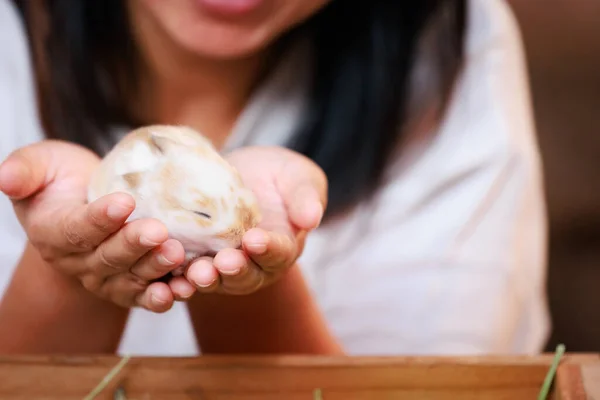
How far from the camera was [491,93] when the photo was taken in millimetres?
643

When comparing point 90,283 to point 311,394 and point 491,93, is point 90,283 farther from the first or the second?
point 491,93

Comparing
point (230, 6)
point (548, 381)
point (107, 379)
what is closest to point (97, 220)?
point (107, 379)

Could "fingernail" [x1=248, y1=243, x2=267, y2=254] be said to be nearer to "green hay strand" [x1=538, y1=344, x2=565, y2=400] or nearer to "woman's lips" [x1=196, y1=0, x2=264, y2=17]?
"green hay strand" [x1=538, y1=344, x2=565, y2=400]

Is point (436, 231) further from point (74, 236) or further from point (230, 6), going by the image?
point (74, 236)

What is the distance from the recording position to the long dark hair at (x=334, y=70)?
61 centimetres

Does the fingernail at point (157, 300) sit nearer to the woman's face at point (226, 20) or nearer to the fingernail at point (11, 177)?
the fingernail at point (11, 177)

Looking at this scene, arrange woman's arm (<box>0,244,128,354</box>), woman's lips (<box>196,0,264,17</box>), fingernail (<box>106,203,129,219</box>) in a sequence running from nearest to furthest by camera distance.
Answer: fingernail (<box>106,203,129,219</box>) < woman's arm (<box>0,244,128,354</box>) < woman's lips (<box>196,0,264,17</box>)

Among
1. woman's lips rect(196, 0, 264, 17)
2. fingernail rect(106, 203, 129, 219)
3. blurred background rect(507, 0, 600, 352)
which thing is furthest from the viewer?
blurred background rect(507, 0, 600, 352)

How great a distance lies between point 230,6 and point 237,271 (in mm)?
341

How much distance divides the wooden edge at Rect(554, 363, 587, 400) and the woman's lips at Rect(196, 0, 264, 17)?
0.36 m

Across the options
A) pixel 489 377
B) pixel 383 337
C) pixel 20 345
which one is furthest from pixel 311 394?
pixel 383 337

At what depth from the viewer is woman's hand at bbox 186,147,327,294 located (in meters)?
0.26

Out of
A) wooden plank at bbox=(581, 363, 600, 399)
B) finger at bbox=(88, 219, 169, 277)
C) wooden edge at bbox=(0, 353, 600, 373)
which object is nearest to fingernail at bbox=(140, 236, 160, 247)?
finger at bbox=(88, 219, 169, 277)

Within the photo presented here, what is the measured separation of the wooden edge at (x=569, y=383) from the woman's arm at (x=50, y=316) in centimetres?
24
